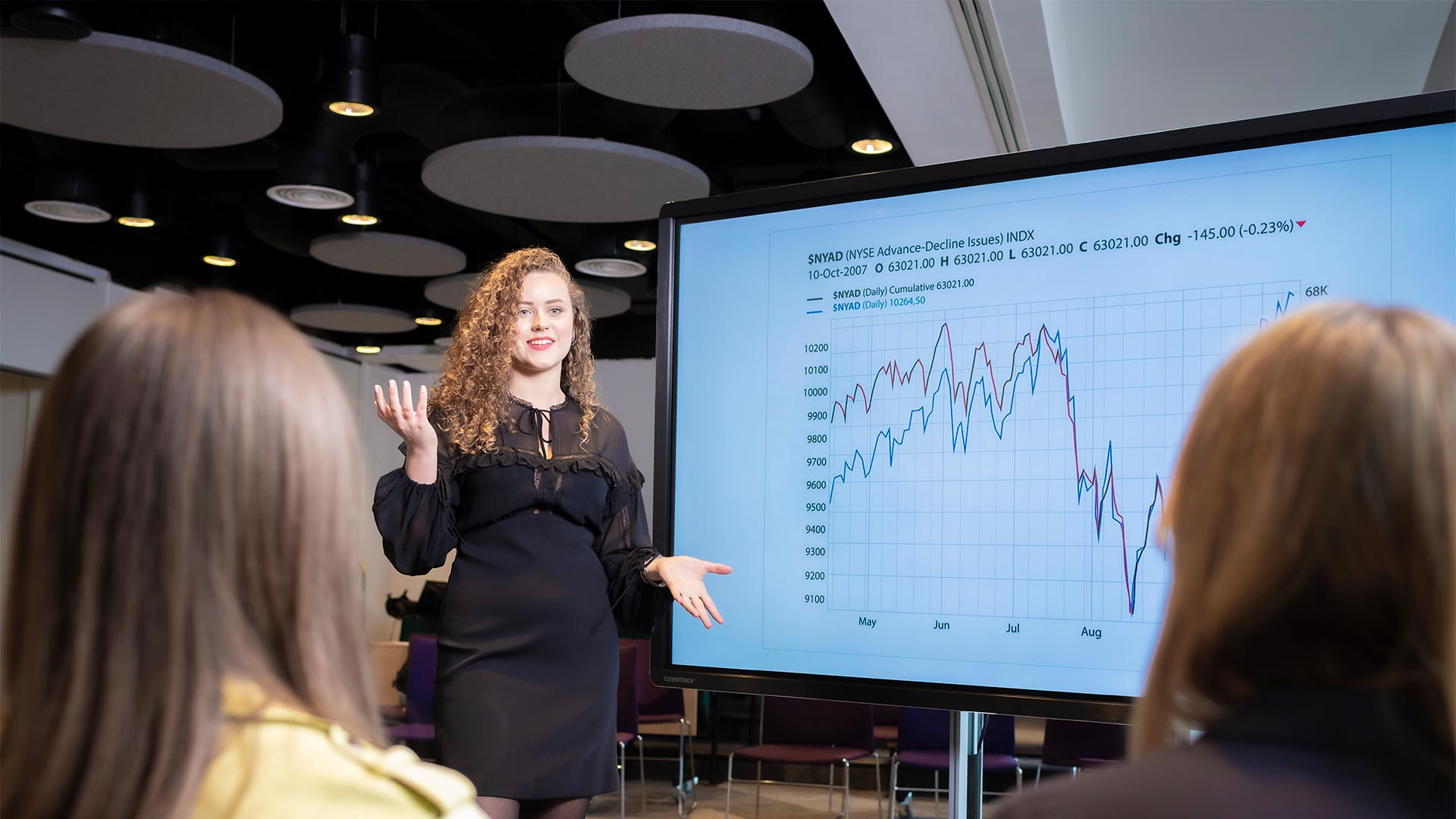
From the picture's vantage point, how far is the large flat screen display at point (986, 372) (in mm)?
1759

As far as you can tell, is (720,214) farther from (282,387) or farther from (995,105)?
(995,105)

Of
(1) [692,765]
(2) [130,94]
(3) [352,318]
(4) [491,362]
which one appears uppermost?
(2) [130,94]

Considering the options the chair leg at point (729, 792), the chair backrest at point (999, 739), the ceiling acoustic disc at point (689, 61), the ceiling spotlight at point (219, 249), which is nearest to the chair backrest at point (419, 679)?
the chair leg at point (729, 792)

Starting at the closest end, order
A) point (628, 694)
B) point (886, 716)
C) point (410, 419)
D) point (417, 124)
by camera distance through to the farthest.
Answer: point (410, 419), point (417, 124), point (628, 694), point (886, 716)

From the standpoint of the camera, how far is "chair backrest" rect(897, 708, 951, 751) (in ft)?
18.7

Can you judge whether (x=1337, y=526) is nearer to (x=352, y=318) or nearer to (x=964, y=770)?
(x=964, y=770)

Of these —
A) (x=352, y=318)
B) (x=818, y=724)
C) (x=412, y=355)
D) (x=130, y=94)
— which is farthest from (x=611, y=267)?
(x=412, y=355)

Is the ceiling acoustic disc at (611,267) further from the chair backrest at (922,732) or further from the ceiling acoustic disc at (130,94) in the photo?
the chair backrest at (922,732)

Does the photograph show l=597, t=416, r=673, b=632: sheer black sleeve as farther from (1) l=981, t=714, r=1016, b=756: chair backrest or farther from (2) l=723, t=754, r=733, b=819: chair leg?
(1) l=981, t=714, r=1016, b=756: chair backrest

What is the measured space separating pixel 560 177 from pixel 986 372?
4.38 metres

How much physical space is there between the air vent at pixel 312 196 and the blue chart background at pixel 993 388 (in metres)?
4.44

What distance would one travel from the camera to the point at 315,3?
5.63 m

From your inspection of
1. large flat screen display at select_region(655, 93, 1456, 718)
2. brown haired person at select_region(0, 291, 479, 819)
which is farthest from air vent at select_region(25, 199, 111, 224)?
brown haired person at select_region(0, 291, 479, 819)

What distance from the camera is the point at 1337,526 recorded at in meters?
0.75
